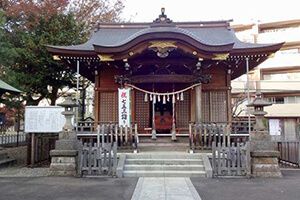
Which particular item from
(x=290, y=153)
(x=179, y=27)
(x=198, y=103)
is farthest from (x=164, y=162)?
(x=179, y=27)

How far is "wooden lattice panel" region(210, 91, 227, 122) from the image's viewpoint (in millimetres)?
13766

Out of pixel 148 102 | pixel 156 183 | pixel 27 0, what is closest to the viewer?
pixel 156 183

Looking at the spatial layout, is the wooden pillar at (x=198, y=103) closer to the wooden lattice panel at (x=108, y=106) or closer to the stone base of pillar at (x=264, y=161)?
the stone base of pillar at (x=264, y=161)

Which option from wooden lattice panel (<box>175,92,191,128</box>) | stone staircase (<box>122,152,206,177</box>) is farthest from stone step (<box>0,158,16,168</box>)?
wooden lattice panel (<box>175,92,191,128</box>)

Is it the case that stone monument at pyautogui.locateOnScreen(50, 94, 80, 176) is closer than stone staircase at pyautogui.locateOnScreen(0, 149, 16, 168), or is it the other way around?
stone monument at pyautogui.locateOnScreen(50, 94, 80, 176)

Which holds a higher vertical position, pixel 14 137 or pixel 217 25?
pixel 217 25

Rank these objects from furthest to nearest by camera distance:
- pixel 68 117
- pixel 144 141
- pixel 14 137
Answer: pixel 14 137 < pixel 144 141 < pixel 68 117

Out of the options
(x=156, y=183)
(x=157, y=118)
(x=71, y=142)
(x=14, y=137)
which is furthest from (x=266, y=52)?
(x=14, y=137)

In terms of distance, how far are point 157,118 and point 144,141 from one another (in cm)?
203

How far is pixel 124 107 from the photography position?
12320 mm

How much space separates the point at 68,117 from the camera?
10281 millimetres

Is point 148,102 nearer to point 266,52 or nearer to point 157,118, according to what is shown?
point 157,118

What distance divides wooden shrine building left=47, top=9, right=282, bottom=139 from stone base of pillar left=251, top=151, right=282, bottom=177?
321cm

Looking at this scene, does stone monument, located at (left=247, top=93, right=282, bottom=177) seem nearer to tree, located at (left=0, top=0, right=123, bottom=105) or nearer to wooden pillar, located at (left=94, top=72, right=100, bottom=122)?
wooden pillar, located at (left=94, top=72, right=100, bottom=122)
